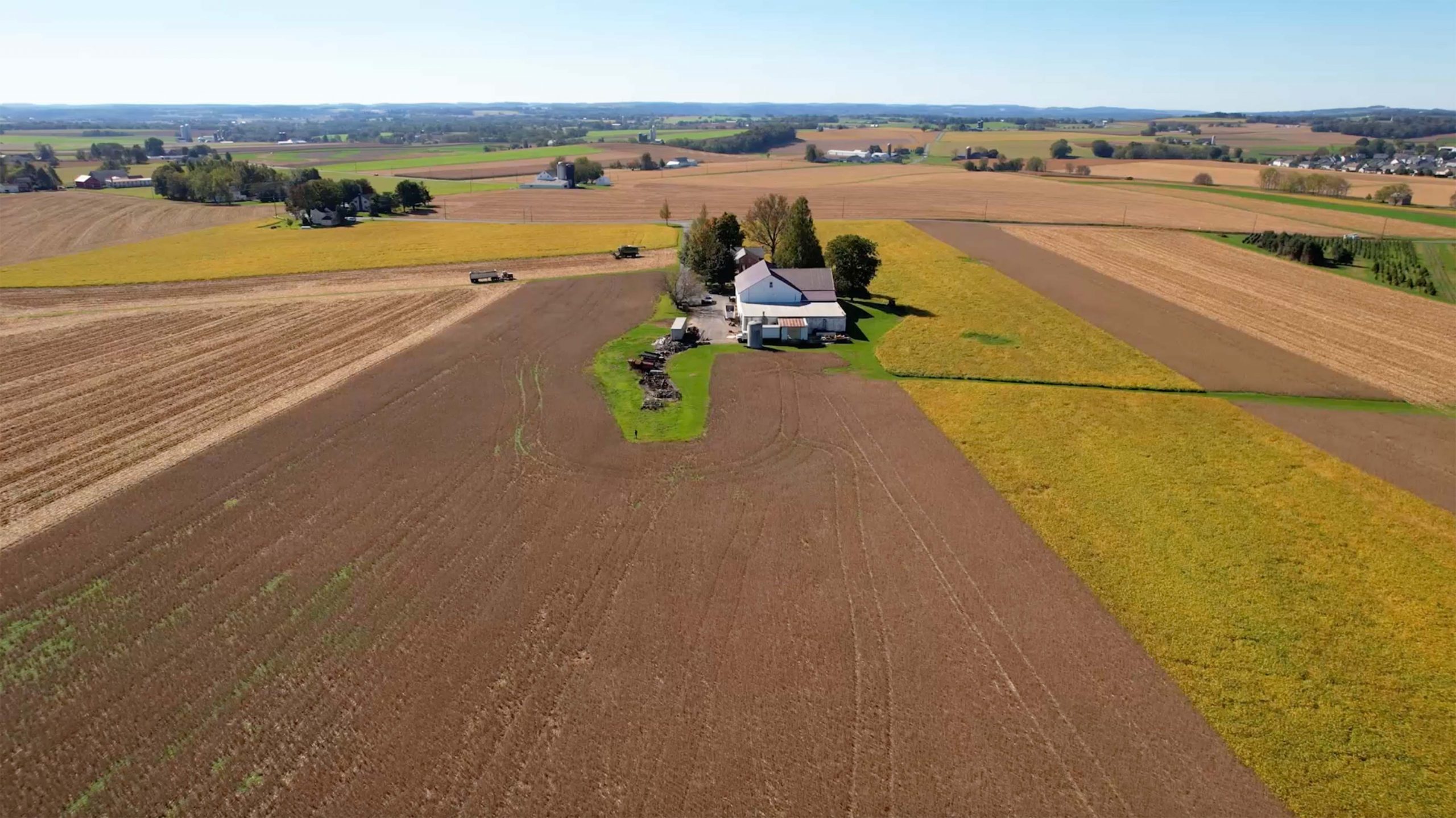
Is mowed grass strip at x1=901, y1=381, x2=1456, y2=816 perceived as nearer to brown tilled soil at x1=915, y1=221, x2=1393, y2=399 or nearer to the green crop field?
brown tilled soil at x1=915, y1=221, x2=1393, y2=399

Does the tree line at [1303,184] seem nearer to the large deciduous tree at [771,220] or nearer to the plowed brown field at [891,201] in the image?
the plowed brown field at [891,201]

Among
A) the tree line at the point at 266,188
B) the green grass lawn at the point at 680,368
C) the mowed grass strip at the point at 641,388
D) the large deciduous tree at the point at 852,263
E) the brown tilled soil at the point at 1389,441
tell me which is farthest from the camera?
the tree line at the point at 266,188

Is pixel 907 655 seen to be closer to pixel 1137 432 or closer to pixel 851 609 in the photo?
pixel 851 609

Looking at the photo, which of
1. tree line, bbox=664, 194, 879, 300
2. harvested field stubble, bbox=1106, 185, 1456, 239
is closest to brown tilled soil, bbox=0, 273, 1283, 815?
tree line, bbox=664, 194, 879, 300

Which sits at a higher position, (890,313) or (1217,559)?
(890,313)

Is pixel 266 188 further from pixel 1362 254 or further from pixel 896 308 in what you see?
Answer: pixel 1362 254

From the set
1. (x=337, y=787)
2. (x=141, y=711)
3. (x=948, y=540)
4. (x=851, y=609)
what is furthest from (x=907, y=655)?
(x=141, y=711)

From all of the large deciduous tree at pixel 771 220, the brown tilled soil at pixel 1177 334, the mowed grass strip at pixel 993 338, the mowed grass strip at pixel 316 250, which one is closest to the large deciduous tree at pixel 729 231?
the large deciduous tree at pixel 771 220
